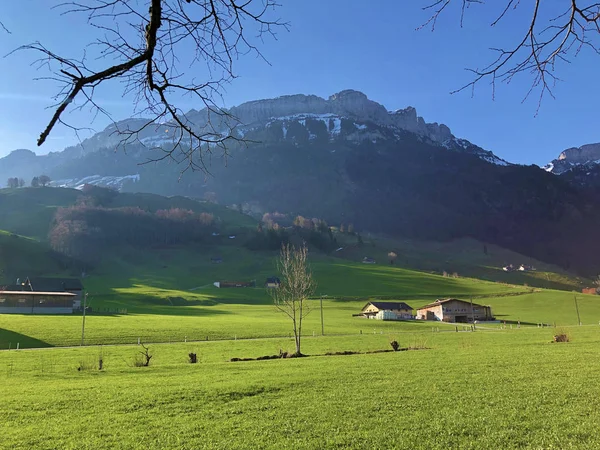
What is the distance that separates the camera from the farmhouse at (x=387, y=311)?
89.5m

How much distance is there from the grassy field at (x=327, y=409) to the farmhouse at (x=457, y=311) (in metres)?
76.0

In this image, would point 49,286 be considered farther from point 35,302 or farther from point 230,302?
point 230,302

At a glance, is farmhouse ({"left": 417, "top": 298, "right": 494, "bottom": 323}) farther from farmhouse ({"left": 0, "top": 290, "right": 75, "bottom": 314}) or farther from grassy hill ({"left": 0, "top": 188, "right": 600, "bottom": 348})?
farmhouse ({"left": 0, "top": 290, "right": 75, "bottom": 314})

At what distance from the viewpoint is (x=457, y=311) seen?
91875mm

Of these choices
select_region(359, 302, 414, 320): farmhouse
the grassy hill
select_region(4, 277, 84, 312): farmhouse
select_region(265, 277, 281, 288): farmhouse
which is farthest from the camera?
select_region(265, 277, 281, 288): farmhouse

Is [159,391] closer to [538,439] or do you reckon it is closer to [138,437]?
[138,437]

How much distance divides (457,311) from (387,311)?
15.9 metres

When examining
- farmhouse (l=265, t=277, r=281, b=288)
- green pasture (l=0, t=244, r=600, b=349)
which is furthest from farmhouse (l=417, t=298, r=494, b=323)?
farmhouse (l=265, t=277, r=281, b=288)

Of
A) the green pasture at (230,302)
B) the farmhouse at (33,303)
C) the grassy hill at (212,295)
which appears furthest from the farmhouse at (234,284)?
the farmhouse at (33,303)

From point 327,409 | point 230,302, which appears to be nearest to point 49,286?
point 230,302

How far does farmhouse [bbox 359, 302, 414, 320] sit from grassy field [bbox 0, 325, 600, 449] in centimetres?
7157

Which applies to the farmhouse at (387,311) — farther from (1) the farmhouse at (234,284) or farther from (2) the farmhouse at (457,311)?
(1) the farmhouse at (234,284)

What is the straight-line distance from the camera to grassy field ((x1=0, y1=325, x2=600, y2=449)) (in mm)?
8469

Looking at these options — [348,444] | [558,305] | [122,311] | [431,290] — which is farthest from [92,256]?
[348,444]
